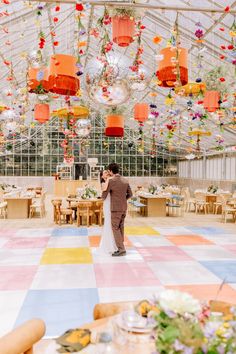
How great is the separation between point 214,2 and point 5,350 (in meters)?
7.07

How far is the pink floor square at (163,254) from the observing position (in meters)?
6.37

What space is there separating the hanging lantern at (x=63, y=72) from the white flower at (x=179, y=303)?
3.17 metres

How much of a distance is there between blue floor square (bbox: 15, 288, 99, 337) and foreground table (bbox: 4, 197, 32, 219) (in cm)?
810

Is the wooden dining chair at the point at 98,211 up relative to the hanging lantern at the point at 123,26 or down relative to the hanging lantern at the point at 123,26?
down

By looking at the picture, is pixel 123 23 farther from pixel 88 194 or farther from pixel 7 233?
pixel 88 194

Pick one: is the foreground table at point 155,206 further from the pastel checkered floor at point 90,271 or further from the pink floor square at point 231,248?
the pink floor square at point 231,248

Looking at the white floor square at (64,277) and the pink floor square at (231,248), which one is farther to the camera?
the pink floor square at (231,248)

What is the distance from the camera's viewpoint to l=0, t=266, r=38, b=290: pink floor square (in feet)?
15.9

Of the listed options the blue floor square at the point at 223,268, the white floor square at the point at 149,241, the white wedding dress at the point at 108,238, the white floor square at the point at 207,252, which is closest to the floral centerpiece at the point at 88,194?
the white floor square at the point at 149,241

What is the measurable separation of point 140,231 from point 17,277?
4.53m

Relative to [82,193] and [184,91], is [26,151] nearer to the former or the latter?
[82,193]

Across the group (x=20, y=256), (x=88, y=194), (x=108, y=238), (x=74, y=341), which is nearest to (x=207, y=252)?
(x=108, y=238)

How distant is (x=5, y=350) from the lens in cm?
184

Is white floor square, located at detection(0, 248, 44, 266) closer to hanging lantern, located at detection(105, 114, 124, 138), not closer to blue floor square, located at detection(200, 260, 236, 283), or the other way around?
hanging lantern, located at detection(105, 114, 124, 138)
